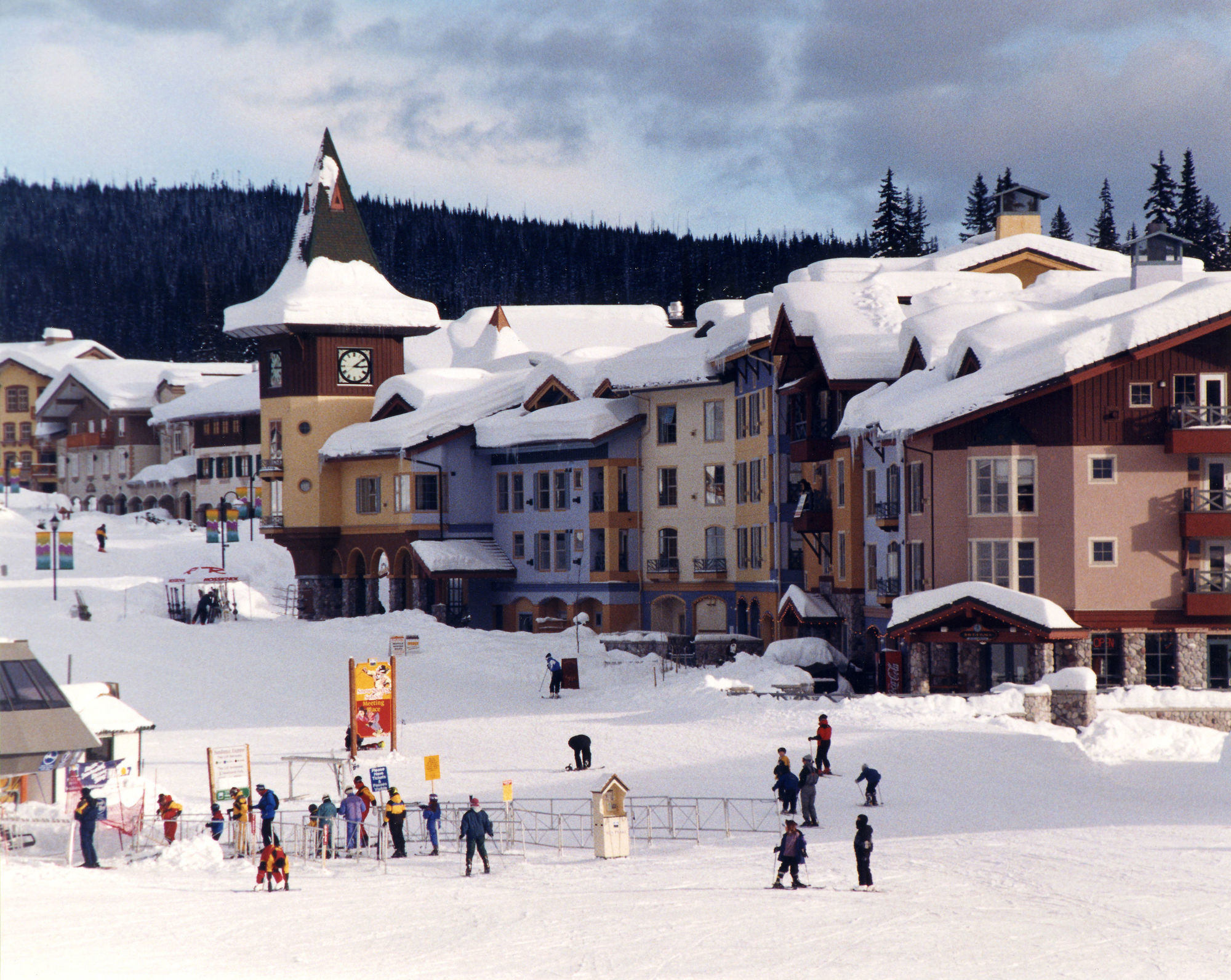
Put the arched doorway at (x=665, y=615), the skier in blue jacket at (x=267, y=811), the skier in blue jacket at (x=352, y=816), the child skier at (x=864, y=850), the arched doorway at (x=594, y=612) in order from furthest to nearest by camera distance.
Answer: the arched doorway at (x=594, y=612) < the arched doorway at (x=665, y=615) < the skier in blue jacket at (x=352, y=816) < the skier in blue jacket at (x=267, y=811) < the child skier at (x=864, y=850)

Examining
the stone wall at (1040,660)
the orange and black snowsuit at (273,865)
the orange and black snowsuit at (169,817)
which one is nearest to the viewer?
the orange and black snowsuit at (273,865)

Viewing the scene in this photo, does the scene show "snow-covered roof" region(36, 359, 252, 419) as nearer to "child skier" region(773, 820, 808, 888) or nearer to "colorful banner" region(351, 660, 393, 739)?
"colorful banner" region(351, 660, 393, 739)

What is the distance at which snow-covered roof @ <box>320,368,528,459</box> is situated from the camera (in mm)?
68625

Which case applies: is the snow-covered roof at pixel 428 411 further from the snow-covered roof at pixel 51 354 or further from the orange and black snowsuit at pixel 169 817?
the snow-covered roof at pixel 51 354

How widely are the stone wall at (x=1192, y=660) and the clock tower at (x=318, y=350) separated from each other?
130 ft

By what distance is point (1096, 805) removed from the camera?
105 feet

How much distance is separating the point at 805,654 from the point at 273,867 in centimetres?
2726

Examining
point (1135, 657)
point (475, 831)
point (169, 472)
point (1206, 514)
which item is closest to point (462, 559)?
point (1135, 657)

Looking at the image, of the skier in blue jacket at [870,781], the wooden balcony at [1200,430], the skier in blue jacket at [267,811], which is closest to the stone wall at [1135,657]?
the wooden balcony at [1200,430]

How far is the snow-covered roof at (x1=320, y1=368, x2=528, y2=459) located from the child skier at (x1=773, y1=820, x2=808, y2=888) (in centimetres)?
4464

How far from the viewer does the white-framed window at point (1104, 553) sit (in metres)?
44.9

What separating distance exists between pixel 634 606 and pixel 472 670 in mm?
12457

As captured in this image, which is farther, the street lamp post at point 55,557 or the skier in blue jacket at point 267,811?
the street lamp post at point 55,557

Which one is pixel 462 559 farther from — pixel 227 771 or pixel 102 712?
pixel 227 771
